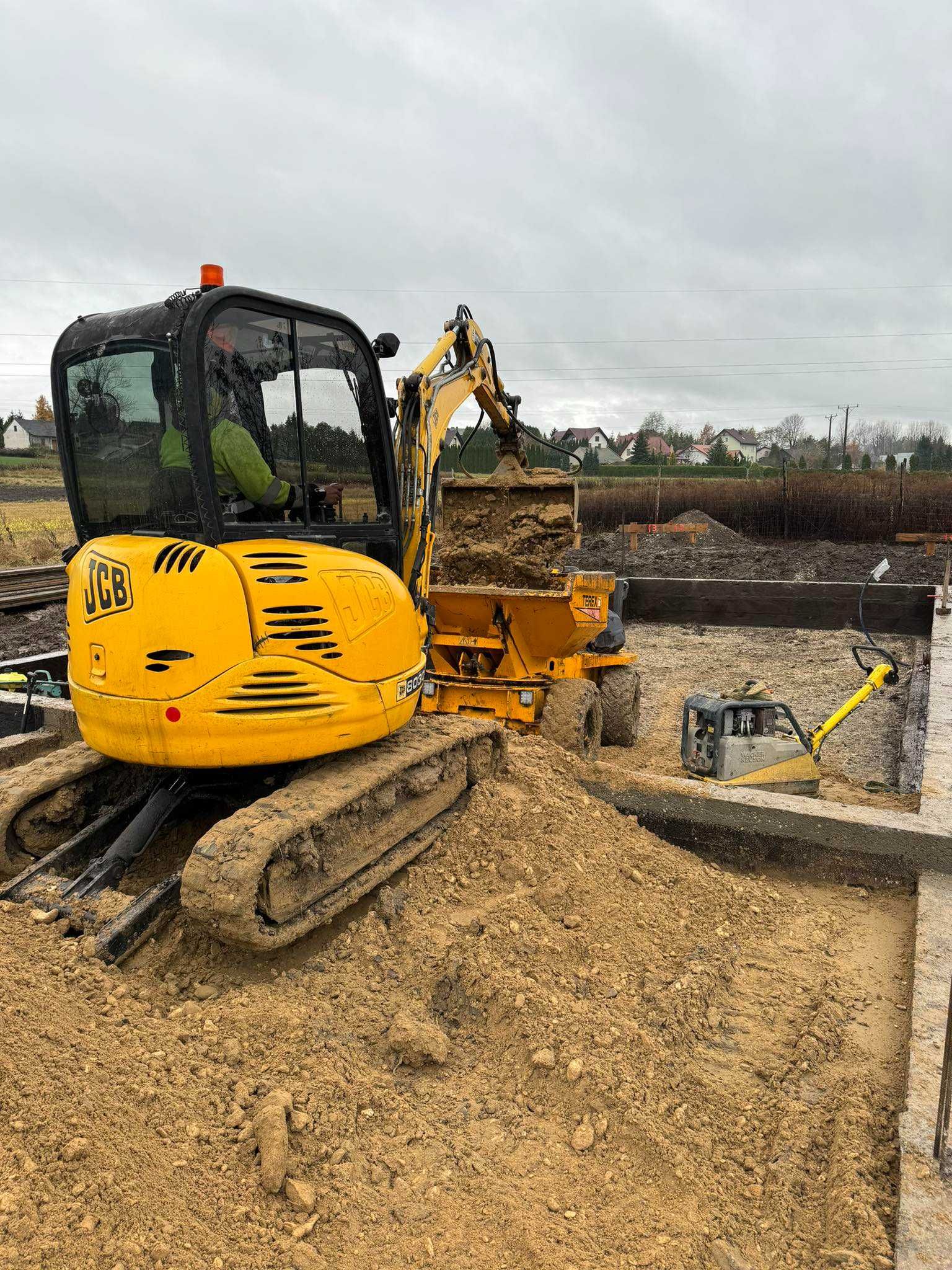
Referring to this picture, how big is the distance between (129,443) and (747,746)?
4053 mm

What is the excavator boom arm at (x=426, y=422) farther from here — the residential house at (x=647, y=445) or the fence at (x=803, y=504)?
the residential house at (x=647, y=445)

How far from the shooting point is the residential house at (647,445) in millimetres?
52750

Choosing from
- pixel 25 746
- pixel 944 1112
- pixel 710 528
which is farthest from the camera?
pixel 710 528

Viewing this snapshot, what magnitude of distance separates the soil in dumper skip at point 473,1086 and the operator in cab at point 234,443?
169 centimetres

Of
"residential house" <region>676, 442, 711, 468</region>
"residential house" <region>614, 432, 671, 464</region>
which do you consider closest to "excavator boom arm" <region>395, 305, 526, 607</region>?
"residential house" <region>614, 432, 671, 464</region>

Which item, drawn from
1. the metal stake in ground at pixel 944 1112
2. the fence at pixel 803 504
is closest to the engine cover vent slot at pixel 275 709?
the metal stake in ground at pixel 944 1112

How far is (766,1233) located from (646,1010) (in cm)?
97

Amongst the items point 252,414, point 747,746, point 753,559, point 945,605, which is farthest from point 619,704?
point 753,559

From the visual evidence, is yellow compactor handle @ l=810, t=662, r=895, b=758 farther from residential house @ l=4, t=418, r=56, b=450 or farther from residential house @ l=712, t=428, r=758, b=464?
residential house @ l=712, t=428, r=758, b=464

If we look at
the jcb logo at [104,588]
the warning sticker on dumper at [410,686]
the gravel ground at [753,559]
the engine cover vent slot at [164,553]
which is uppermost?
the engine cover vent slot at [164,553]

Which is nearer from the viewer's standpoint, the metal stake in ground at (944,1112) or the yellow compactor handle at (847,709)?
the metal stake in ground at (944,1112)

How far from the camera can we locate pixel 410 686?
403cm

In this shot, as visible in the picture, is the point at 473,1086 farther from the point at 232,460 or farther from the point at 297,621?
the point at 232,460

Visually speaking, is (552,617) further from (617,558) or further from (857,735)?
(617,558)
